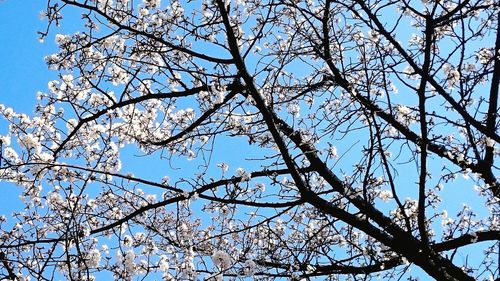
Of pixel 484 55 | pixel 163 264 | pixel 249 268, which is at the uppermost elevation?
pixel 484 55

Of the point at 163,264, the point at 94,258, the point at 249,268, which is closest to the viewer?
the point at 249,268

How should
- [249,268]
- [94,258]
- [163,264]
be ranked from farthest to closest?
[163,264], [94,258], [249,268]

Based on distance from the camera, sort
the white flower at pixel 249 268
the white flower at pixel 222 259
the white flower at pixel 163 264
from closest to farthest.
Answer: the white flower at pixel 222 259, the white flower at pixel 249 268, the white flower at pixel 163 264

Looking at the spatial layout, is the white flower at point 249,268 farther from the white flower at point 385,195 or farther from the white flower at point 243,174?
the white flower at point 385,195

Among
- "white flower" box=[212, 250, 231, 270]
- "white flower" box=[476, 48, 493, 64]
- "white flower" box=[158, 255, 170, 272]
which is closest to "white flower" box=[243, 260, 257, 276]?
"white flower" box=[212, 250, 231, 270]

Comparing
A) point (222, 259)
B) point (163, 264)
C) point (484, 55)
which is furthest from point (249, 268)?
point (484, 55)

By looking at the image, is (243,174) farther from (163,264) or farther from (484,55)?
(484,55)

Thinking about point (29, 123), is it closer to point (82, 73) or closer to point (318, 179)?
point (82, 73)

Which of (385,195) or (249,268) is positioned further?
(385,195)

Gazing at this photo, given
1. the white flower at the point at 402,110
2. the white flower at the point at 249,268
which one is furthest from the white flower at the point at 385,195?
the white flower at the point at 249,268

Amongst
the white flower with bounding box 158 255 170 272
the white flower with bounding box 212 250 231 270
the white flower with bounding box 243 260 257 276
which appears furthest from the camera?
the white flower with bounding box 158 255 170 272

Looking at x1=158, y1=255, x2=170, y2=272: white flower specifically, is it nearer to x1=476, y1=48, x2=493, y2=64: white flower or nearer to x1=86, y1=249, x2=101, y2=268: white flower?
x1=86, y1=249, x2=101, y2=268: white flower

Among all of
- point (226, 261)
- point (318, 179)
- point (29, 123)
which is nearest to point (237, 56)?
point (226, 261)

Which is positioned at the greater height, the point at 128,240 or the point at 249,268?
the point at 128,240
